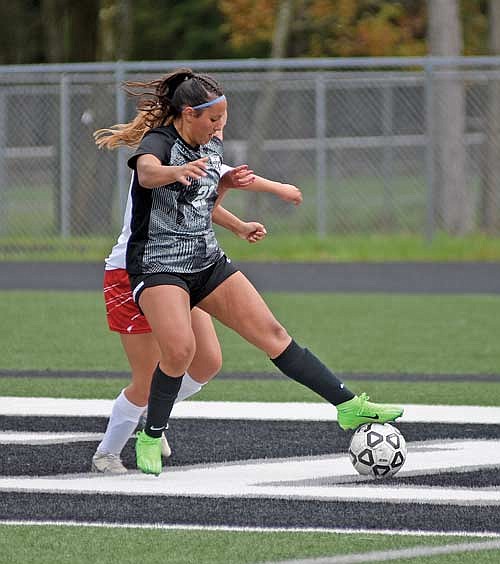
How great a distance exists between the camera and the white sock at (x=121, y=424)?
6828mm

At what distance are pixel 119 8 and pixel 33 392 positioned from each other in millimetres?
24174

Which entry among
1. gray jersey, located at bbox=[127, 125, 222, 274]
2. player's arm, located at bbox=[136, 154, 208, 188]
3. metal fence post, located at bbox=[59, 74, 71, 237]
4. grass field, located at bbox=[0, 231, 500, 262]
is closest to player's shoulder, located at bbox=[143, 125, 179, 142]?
gray jersey, located at bbox=[127, 125, 222, 274]

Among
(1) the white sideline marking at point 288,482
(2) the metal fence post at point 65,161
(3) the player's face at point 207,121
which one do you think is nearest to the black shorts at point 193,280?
(3) the player's face at point 207,121

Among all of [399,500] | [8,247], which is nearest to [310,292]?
[8,247]

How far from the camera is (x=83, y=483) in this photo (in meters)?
6.56

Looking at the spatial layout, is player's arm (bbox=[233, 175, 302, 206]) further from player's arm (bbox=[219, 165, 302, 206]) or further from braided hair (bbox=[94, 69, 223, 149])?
braided hair (bbox=[94, 69, 223, 149])

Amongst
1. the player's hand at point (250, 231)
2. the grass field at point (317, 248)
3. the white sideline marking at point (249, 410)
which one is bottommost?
the grass field at point (317, 248)

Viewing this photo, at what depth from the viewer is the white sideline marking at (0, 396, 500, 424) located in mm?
8406

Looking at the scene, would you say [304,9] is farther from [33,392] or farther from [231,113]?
[33,392]

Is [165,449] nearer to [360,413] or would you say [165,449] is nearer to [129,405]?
[129,405]

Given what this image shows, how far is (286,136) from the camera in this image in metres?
22.1

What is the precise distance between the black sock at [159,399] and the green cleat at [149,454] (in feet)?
0.09

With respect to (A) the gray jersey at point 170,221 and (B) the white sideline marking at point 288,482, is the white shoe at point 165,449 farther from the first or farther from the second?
(A) the gray jersey at point 170,221

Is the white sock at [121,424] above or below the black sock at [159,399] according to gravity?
below
